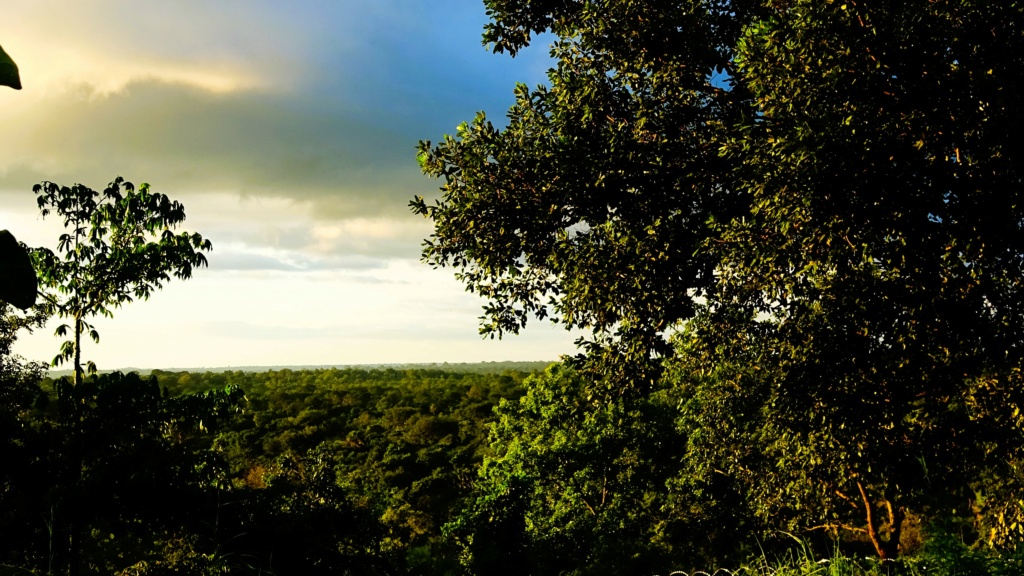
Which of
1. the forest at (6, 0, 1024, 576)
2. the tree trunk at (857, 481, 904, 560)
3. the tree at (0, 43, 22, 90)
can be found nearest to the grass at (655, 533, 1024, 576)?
the forest at (6, 0, 1024, 576)

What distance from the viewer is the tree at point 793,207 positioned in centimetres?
719

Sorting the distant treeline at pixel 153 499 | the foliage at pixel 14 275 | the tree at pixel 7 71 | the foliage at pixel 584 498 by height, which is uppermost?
the tree at pixel 7 71

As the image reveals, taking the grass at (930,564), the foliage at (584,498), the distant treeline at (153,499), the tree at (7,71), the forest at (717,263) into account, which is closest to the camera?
the tree at (7,71)

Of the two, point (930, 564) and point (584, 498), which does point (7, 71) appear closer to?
point (930, 564)

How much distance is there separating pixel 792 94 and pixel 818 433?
16.0 feet

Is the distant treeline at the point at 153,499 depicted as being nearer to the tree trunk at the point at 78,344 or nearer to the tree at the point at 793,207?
the tree trunk at the point at 78,344

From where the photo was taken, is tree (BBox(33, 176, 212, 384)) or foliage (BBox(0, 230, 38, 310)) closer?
foliage (BBox(0, 230, 38, 310))

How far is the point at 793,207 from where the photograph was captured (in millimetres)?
7281

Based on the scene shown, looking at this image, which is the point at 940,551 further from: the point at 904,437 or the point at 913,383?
the point at 904,437

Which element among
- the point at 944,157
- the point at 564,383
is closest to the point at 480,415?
the point at 564,383

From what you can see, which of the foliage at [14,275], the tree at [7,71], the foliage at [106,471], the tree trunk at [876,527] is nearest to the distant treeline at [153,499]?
the foliage at [106,471]

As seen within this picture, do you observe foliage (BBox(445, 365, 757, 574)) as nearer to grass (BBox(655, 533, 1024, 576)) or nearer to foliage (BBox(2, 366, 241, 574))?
foliage (BBox(2, 366, 241, 574))

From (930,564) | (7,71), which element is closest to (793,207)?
(930,564)

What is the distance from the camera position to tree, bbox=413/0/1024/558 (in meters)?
7.19
